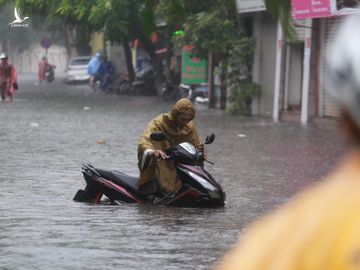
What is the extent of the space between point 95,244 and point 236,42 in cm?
2087

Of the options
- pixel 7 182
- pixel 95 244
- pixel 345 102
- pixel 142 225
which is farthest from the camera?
pixel 7 182

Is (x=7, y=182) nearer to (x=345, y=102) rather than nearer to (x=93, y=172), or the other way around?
(x=93, y=172)

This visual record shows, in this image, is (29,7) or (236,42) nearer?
(29,7)

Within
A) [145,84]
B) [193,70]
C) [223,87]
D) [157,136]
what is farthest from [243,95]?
[157,136]

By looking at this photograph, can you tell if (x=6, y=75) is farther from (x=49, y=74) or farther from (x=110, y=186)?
(x=49, y=74)

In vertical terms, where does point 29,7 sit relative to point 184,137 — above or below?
above

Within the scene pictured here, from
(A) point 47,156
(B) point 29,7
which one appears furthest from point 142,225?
(A) point 47,156

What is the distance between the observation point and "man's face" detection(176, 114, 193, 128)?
9.74 meters

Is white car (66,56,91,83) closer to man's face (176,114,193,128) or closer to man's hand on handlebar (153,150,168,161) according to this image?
man's face (176,114,193,128)

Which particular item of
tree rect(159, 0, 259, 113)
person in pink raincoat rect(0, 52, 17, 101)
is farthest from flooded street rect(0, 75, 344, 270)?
person in pink raincoat rect(0, 52, 17, 101)

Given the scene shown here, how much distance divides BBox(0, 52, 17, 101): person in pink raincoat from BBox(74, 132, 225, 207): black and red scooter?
73.0ft

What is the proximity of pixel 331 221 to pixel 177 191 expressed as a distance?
816cm

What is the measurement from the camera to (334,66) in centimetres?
180

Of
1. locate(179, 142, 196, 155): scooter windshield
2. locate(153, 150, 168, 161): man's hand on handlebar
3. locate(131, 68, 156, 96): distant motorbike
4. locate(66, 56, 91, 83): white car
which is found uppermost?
locate(179, 142, 196, 155): scooter windshield
